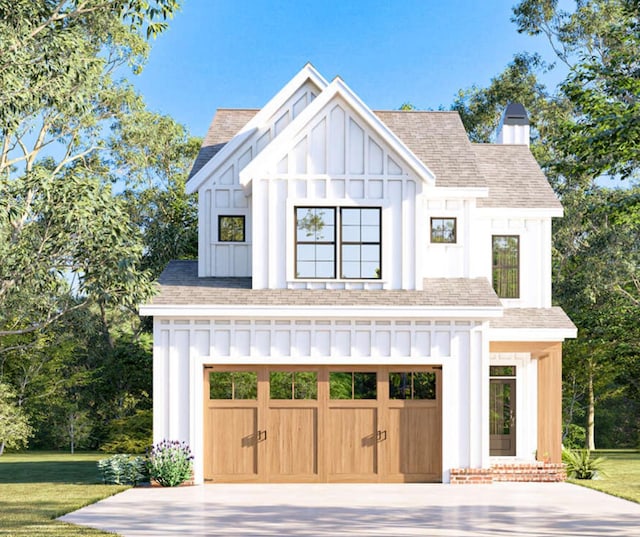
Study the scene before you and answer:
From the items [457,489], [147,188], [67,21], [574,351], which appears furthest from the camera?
[147,188]

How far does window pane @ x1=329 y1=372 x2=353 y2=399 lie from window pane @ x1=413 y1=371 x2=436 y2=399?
144 centimetres

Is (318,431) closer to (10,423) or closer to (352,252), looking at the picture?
(352,252)

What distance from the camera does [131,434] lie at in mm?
35156

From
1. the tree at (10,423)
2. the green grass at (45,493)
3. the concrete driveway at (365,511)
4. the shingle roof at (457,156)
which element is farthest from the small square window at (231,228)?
the tree at (10,423)

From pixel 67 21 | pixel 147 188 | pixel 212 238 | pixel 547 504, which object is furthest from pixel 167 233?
pixel 547 504

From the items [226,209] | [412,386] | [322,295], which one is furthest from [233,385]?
[226,209]

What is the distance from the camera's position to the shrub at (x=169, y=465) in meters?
20.7

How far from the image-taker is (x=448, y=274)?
23562 millimetres

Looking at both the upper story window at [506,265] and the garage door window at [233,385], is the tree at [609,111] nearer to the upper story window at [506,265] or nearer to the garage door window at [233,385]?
the upper story window at [506,265]

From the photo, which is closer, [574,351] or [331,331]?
[331,331]

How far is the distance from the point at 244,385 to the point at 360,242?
4173mm

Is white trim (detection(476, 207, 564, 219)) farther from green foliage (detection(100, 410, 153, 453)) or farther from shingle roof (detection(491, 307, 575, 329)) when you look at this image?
green foliage (detection(100, 410, 153, 453))

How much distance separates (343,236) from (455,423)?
4883mm

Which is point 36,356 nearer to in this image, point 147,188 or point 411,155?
point 147,188
